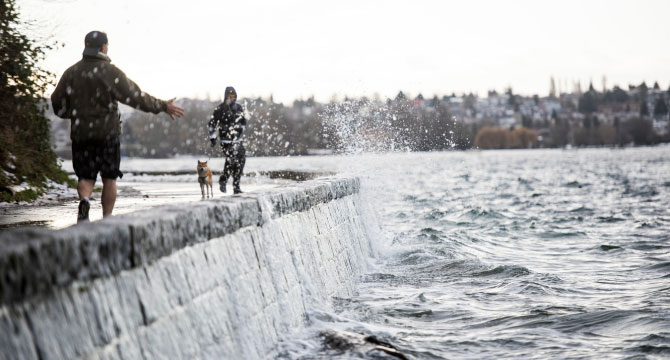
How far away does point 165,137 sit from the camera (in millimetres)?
142875

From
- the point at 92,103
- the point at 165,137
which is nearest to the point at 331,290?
the point at 92,103

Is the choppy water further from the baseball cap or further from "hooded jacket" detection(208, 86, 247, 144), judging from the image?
"hooded jacket" detection(208, 86, 247, 144)

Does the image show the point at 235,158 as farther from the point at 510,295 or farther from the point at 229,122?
the point at 510,295

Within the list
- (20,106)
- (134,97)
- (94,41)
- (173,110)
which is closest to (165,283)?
(134,97)

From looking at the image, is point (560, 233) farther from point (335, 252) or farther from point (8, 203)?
point (8, 203)

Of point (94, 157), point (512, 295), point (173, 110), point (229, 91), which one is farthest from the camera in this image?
point (229, 91)

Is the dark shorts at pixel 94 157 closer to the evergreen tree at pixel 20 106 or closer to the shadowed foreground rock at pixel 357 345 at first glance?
the shadowed foreground rock at pixel 357 345

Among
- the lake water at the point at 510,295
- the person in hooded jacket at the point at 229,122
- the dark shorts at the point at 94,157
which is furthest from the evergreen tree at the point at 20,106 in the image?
the lake water at the point at 510,295

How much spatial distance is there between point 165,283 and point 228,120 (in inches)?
324

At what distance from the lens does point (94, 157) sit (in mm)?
6730

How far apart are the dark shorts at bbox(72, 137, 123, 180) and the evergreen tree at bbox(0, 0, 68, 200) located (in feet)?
17.6

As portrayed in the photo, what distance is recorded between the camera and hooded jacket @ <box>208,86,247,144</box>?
12.2 meters

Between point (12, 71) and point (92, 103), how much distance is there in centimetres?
708

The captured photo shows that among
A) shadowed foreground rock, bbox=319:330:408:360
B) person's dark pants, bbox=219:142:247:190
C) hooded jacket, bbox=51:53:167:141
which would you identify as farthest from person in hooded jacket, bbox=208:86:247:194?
shadowed foreground rock, bbox=319:330:408:360
